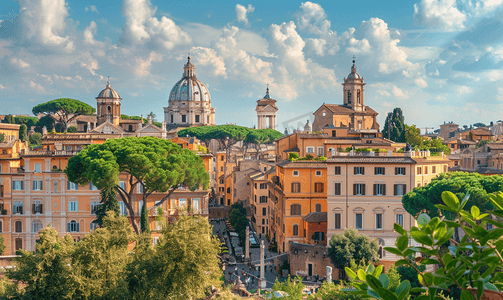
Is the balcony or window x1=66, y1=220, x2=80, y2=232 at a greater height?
the balcony

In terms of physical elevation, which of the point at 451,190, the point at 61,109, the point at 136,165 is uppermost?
the point at 61,109

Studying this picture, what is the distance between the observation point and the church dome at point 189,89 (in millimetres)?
102188

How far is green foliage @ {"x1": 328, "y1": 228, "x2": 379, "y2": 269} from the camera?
2655cm

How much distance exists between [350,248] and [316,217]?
404 centimetres

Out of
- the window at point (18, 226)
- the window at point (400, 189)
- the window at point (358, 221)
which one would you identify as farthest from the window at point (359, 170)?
the window at point (18, 226)

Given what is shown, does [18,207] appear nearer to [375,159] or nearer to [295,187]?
[295,187]

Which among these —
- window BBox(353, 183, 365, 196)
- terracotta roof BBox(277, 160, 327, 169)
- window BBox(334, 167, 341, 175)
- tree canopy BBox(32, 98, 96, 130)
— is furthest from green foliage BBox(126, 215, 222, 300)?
tree canopy BBox(32, 98, 96, 130)

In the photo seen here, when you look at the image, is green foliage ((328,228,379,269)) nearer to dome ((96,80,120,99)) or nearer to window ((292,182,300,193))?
window ((292,182,300,193))

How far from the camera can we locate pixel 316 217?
3034 centimetres

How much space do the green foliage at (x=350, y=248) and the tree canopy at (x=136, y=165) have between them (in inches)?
339

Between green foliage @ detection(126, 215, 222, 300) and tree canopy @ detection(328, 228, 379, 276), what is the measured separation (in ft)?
39.5

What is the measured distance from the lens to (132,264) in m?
15.9

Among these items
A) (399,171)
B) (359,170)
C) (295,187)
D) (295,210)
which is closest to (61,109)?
(295,187)

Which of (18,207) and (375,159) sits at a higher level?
(375,159)
